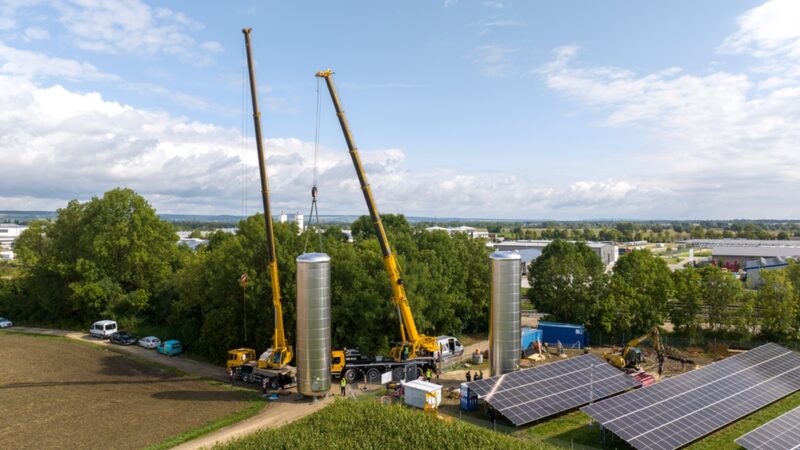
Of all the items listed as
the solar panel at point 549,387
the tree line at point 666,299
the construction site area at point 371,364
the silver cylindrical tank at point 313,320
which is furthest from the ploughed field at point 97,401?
the tree line at point 666,299

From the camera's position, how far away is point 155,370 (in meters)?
37.2

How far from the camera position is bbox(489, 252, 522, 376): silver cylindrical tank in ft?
103

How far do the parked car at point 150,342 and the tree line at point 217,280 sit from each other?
1.90 metres

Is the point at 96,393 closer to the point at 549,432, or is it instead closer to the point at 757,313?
the point at 549,432

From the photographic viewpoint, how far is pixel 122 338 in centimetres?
4622

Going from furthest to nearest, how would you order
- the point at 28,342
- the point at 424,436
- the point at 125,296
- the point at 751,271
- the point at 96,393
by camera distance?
the point at 751,271, the point at 125,296, the point at 28,342, the point at 96,393, the point at 424,436

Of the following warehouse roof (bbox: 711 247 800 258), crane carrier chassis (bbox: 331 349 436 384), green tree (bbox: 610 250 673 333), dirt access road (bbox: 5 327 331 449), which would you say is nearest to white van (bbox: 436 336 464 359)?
crane carrier chassis (bbox: 331 349 436 384)

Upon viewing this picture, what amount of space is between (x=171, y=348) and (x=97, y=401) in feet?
40.5

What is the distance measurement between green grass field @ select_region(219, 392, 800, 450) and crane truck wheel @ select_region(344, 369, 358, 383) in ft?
A: 32.3

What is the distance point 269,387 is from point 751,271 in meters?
76.1

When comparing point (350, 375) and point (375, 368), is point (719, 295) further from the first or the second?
point (350, 375)

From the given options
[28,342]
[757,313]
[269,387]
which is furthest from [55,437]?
[757,313]

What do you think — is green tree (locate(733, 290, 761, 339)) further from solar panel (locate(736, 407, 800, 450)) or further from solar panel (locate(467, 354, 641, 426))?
solar panel (locate(736, 407, 800, 450))

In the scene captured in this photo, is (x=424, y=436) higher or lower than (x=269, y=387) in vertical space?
higher
